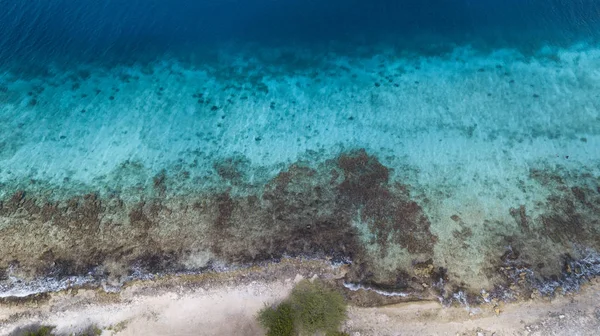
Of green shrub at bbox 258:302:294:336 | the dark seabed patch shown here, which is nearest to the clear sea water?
the dark seabed patch

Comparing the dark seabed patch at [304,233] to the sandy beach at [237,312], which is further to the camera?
the dark seabed patch at [304,233]

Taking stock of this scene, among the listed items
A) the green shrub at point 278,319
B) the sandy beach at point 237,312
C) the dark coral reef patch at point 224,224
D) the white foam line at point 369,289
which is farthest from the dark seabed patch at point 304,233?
the green shrub at point 278,319

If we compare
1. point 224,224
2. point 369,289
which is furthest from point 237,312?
point 369,289

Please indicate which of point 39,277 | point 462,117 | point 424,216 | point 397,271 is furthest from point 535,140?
point 39,277

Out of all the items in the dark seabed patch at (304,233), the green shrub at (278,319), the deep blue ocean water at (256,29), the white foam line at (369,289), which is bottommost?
the green shrub at (278,319)

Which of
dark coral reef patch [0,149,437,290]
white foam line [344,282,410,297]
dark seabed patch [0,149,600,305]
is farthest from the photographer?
→ dark coral reef patch [0,149,437,290]

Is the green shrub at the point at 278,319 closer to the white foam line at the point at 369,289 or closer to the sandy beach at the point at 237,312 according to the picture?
the sandy beach at the point at 237,312

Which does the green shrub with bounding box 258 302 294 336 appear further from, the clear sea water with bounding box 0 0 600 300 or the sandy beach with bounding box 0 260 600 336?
the clear sea water with bounding box 0 0 600 300
